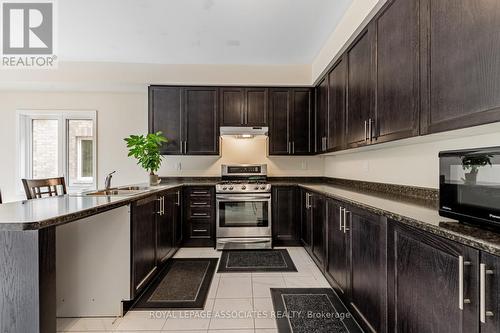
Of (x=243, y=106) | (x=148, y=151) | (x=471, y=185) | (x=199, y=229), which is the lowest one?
(x=199, y=229)

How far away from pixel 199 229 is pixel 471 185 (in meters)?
3.46

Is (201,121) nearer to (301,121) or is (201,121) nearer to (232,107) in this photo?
(232,107)

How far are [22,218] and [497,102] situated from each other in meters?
2.09

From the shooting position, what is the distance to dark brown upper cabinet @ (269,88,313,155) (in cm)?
429

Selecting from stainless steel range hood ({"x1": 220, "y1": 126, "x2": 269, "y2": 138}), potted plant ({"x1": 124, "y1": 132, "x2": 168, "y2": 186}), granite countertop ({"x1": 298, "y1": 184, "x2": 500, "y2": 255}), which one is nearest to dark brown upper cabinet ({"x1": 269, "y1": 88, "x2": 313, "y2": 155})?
stainless steel range hood ({"x1": 220, "y1": 126, "x2": 269, "y2": 138})

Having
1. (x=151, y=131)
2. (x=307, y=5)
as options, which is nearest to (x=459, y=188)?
(x=307, y=5)

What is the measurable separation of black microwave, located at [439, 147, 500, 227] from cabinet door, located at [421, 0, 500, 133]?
19 centimetres

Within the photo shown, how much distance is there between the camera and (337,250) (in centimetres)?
241

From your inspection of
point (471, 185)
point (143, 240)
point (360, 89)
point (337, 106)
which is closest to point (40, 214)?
point (143, 240)

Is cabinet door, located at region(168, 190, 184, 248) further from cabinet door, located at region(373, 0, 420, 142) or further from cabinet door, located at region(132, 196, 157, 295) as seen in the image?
cabinet door, located at region(373, 0, 420, 142)

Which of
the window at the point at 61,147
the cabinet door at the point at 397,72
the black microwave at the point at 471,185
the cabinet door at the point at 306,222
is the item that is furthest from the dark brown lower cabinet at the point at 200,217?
the black microwave at the point at 471,185

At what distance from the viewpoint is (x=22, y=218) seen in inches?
50.2

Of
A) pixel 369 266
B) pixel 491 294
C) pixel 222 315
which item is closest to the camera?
pixel 491 294

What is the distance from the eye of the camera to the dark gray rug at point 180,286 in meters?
2.41
